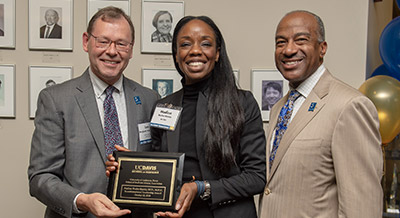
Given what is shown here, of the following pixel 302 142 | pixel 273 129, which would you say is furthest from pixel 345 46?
pixel 302 142

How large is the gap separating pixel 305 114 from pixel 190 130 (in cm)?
68

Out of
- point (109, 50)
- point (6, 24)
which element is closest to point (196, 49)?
point (109, 50)

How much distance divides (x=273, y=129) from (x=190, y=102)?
1.75 ft

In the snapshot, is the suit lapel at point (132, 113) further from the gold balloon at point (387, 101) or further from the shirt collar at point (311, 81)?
the gold balloon at point (387, 101)

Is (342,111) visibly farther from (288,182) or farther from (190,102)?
(190,102)

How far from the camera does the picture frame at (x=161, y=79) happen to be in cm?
352

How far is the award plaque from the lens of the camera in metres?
1.92

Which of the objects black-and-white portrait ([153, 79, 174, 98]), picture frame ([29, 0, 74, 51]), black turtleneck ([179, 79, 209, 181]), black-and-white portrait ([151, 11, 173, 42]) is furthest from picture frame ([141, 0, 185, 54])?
black turtleneck ([179, 79, 209, 181])

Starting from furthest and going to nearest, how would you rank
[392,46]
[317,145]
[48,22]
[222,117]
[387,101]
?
[48,22]
[392,46]
[387,101]
[222,117]
[317,145]

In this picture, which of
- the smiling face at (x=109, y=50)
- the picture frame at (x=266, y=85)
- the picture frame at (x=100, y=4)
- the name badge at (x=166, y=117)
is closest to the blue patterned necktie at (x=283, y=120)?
the name badge at (x=166, y=117)

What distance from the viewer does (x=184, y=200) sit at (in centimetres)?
193

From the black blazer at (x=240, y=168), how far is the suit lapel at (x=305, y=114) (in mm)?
181

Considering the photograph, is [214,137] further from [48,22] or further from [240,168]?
[48,22]

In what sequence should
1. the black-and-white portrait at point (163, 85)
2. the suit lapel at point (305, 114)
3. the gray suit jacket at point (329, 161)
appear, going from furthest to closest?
the black-and-white portrait at point (163, 85)
the suit lapel at point (305, 114)
the gray suit jacket at point (329, 161)
